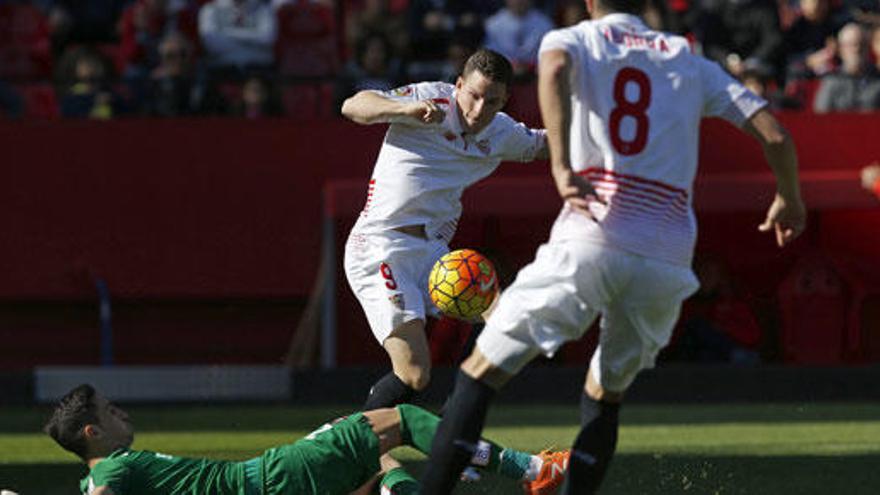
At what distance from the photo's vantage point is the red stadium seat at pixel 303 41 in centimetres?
1794

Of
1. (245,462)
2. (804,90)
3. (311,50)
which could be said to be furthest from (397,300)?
(804,90)

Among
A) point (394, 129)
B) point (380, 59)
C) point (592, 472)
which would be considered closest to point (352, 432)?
point (592, 472)

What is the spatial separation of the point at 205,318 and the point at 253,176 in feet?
4.70

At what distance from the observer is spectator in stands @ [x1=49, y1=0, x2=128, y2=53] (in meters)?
18.8

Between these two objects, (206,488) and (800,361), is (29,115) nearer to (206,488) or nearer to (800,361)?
(800,361)

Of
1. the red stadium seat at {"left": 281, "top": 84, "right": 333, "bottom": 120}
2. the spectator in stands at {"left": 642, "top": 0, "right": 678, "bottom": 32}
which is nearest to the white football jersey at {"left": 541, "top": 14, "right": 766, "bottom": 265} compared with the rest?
the spectator in stands at {"left": 642, "top": 0, "right": 678, "bottom": 32}

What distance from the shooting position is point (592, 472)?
7.47 m

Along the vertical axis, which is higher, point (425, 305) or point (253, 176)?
point (425, 305)

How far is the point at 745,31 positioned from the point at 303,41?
4288 millimetres

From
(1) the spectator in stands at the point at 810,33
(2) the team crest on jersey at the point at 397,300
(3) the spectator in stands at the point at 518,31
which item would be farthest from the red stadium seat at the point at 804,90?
(2) the team crest on jersey at the point at 397,300

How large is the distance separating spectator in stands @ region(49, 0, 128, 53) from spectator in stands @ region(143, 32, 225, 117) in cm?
145

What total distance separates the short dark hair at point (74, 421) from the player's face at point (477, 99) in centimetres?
235

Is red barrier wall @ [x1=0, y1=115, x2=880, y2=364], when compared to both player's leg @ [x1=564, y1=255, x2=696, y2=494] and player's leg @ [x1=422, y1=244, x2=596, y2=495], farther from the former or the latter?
player's leg @ [x1=422, y1=244, x2=596, y2=495]

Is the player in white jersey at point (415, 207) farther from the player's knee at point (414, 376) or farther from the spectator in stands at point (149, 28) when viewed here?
the spectator in stands at point (149, 28)
